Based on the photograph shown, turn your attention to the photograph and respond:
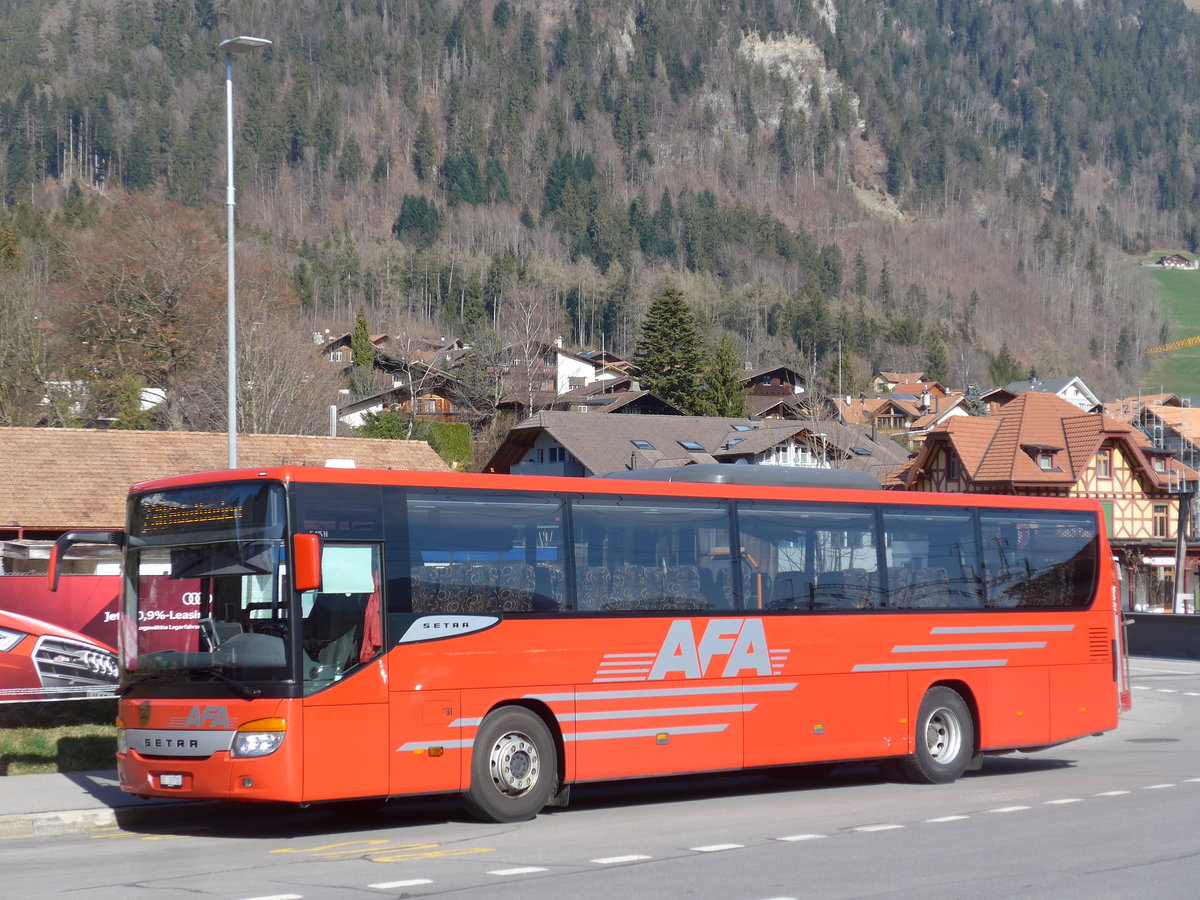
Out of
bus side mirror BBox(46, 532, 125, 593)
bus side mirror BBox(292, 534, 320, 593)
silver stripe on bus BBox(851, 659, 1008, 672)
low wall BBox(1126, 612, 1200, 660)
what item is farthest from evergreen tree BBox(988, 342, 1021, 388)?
bus side mirror BBox(292, 534, 320, 593)

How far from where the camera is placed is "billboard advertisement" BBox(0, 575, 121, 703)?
621 inches

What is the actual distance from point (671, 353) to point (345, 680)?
9346 centimetres

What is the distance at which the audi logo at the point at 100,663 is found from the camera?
1627 centimetres

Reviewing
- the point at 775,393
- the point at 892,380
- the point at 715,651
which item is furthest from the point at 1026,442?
the point at 892,380

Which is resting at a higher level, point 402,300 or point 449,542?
point 402,300

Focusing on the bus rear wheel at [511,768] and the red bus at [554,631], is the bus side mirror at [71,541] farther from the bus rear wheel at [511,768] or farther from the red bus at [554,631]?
the bus rear wheel at [511,768]

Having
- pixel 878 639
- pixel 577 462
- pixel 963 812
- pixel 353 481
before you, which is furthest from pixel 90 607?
pixel 577 462

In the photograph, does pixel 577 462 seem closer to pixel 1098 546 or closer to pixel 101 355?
pixel 101 355

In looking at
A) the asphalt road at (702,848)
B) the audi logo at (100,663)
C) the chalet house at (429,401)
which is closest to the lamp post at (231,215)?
the audi logo at (100,663)

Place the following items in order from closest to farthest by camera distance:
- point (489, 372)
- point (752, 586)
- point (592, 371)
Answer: point (752, 586) → point (489, 372) → point (592, 371)

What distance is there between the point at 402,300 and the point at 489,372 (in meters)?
79.6

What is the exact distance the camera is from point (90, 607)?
16812mm

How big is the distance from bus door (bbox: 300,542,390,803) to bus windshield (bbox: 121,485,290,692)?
28 cm

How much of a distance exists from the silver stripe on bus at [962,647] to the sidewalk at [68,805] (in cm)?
718
